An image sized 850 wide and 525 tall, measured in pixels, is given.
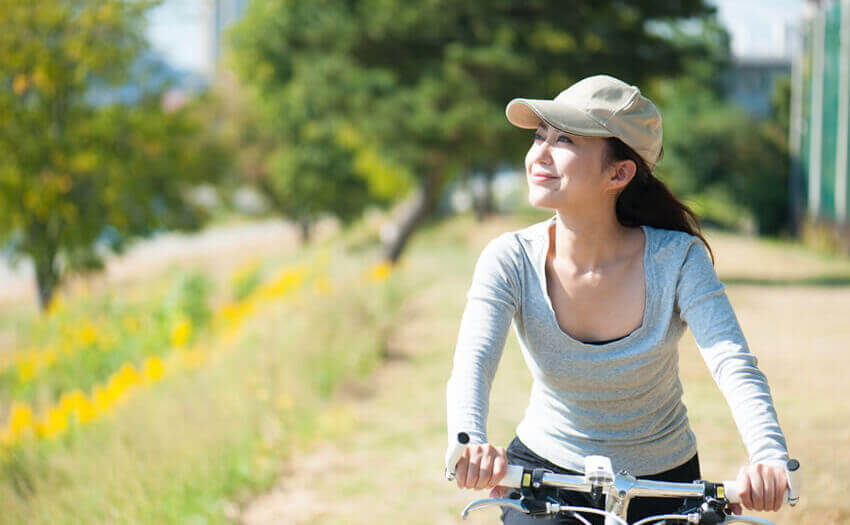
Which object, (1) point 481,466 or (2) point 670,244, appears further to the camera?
(2) point 670,244

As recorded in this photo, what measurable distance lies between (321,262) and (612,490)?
8809mm

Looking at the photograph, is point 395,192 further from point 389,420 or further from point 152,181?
point 389,420

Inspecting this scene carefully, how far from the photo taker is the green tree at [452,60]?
13.3 m

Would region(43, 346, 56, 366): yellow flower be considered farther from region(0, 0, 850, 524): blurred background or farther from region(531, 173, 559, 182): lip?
region(531, 173, 559, 182): lip

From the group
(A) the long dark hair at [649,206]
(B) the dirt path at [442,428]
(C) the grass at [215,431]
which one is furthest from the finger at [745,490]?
(C) the grass at [215,431]

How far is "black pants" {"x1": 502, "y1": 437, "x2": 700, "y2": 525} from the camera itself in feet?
7.03

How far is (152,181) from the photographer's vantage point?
16.7 meters

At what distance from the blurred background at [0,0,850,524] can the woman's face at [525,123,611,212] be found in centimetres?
127

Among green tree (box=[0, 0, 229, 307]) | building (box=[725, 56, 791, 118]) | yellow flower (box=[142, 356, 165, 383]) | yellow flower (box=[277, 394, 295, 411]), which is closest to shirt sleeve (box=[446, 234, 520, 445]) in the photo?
yellow flower (box=[277, 394, 295, 411])

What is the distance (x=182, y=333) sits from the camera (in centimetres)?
825

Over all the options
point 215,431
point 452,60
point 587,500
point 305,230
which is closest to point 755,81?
point 305,230

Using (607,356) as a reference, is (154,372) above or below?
below

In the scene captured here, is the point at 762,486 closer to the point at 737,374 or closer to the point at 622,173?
the point at 737,374

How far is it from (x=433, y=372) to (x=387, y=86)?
7268mm
